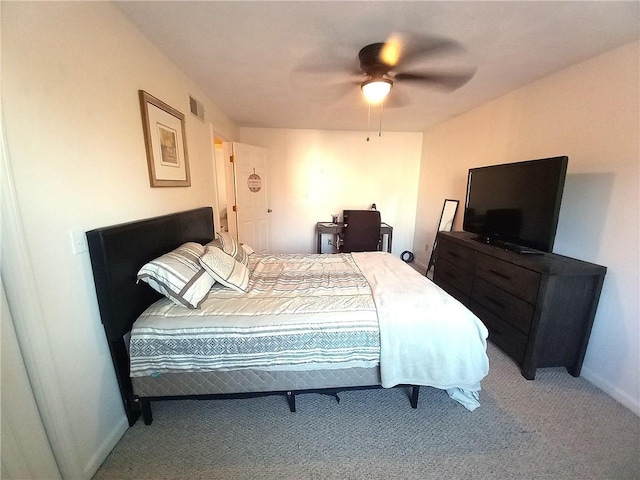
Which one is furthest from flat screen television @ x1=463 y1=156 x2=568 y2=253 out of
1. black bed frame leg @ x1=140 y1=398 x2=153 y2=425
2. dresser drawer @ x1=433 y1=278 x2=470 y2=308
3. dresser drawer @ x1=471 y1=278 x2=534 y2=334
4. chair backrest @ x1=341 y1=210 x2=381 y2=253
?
black bed frame leg @ x1=140 y1=398 x2=153 y2=425

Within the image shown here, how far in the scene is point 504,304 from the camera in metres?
→ 1.95

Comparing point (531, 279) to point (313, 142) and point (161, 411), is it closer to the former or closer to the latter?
point (161, 411)

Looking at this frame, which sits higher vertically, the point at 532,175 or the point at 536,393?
the point at 532,175

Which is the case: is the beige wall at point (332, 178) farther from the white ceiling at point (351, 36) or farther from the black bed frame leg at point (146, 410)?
the black bed frame leg at point (146, 410)

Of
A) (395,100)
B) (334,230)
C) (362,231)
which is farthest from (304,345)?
(334,230)

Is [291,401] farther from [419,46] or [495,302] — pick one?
[419,46]

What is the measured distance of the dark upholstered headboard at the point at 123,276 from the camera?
3.84 ft

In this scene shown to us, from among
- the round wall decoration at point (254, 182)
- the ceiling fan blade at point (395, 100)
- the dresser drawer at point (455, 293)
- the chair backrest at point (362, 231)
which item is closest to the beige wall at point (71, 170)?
the ceiling fan blade at point (395, 100)

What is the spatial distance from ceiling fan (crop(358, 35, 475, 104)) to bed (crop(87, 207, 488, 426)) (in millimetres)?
1528

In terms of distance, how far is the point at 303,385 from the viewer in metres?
1.41

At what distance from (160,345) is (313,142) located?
3.76 m

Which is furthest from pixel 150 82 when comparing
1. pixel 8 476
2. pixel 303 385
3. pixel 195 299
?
pixel 303 385

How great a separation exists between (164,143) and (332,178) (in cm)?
295

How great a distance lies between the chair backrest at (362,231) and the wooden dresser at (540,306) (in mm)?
1657
